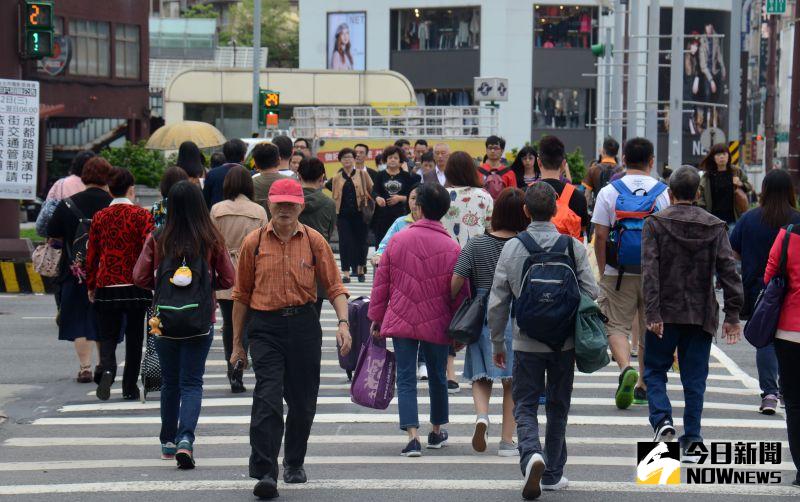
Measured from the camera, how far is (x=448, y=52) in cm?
6844

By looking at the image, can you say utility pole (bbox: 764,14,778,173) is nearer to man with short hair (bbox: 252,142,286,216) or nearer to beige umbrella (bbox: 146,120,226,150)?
beige umbrella (bbox: 146,120,226,150)

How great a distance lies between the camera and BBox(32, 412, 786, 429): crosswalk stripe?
10.4m

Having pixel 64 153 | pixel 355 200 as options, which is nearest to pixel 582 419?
pixel 355 200

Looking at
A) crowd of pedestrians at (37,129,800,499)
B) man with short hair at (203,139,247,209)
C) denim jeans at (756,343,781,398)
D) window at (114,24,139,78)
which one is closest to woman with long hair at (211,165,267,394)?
crowd of pedestrians at (37,129,800,499)

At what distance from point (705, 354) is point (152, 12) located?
276 feet

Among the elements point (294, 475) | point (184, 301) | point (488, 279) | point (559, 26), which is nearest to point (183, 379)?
point (184, 301)

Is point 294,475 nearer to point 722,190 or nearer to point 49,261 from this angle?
point 49,261

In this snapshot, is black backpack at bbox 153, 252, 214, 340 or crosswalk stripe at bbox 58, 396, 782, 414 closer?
black backpack at bbox 153, 252, 214, 340

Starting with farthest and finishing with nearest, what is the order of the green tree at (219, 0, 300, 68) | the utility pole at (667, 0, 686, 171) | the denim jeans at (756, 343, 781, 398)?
the green tree at (219, 0, 300, 68)
the utility pole at (667, 0, 686, 171)
the denim jeans at (756, 343, 781, 398)

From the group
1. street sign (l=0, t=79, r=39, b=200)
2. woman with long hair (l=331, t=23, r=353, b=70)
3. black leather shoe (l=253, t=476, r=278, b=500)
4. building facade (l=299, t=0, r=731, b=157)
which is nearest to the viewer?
black leather shoe (l=253, t=476, r=278, b=500)

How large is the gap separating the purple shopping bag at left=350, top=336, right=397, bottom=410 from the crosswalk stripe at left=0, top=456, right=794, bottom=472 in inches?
14.9

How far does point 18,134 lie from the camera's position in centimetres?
1931

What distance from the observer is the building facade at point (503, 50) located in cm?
6669

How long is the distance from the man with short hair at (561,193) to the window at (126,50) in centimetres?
4229
